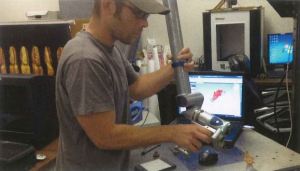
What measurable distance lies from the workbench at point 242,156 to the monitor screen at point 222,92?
0.37 feet

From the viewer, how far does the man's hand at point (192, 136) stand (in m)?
0.78

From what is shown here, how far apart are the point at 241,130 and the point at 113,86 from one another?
2.24 ft

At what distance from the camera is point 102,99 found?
872 millimetres

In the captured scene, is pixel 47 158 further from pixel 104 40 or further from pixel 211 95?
pixel 211 95

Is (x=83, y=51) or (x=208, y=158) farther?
(x=208, y=158)

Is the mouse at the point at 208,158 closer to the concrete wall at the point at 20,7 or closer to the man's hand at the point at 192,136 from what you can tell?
the man's hand at the point at 192,136

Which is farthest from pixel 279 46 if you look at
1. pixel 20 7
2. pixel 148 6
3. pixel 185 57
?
pixel 20 7

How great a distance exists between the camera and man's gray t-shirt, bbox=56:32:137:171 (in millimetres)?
864

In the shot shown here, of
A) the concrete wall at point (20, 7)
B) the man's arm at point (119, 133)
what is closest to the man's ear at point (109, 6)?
the man's arm at point (119, 133)

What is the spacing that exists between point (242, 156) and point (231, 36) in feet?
3.65

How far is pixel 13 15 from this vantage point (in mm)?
2717

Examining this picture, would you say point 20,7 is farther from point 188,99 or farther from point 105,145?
point 188,99

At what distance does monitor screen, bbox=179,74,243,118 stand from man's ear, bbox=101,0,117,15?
Answer: 60 cm

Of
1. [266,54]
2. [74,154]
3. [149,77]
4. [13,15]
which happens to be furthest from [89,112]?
[13,15]
